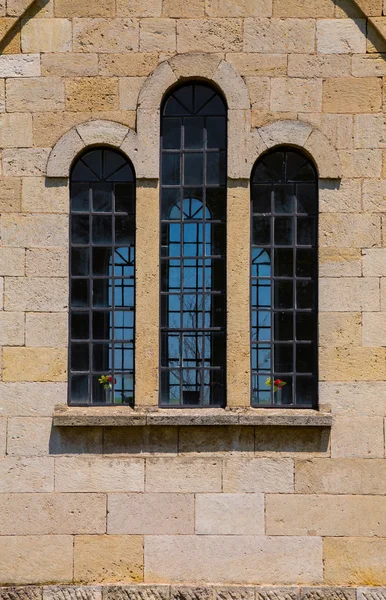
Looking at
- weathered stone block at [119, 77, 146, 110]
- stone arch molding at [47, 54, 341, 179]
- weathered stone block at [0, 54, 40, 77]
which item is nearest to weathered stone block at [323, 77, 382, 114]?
stone arch molding at [47, 54, 341, 179]

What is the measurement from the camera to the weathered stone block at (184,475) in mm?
7918

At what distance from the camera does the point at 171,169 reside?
830 cm

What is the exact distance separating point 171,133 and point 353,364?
2878 millimetres

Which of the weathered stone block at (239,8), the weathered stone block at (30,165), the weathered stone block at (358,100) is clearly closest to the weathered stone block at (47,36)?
the weathered stone block at (30,165)

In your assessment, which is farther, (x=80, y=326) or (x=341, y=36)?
(x=80, y=326)

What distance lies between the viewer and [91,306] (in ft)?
27.0

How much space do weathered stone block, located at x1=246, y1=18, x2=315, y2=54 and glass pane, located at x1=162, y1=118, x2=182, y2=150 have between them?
981mm

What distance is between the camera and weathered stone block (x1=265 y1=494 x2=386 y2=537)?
309 inches

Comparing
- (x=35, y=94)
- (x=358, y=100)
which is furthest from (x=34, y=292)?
(x=358, y=100)

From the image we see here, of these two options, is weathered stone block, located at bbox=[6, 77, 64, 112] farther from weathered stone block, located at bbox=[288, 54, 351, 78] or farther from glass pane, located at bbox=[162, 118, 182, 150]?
weathered stone block, located at bbox=[288, 54, 351, 78]

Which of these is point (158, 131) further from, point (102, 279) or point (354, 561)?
point (354, 561)

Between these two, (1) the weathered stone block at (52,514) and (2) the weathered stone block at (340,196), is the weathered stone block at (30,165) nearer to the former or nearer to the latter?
(2) the weathered stone block at (340,196)

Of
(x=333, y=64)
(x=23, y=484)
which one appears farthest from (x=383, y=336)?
(x=23, y=484)

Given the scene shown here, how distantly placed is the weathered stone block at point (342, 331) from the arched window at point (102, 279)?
1.88m
